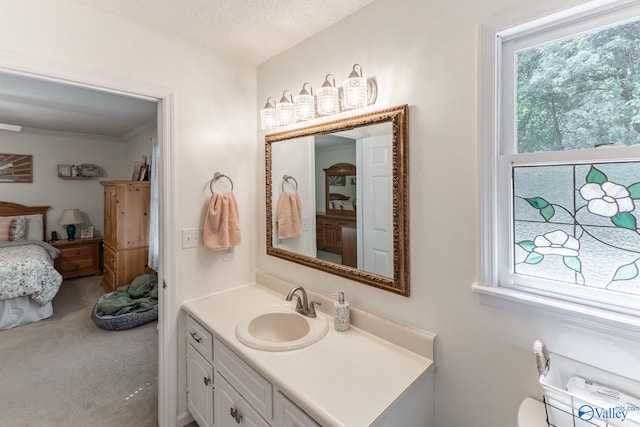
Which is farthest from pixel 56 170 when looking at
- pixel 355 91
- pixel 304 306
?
pixel 355 91

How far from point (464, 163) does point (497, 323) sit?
0.59 metres

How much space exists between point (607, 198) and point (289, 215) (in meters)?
1.45

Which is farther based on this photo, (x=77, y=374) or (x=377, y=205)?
(x=77, y=374)

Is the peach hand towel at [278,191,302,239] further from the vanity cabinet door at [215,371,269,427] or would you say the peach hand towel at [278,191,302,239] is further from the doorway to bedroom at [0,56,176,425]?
the vanity cabinet door at [215,371,269,427]

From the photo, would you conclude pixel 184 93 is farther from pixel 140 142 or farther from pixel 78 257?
pixel 78 257

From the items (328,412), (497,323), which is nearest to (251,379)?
(328,412)

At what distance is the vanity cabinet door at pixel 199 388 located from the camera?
5.09ft

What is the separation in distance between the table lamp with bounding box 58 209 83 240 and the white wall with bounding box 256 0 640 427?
5.21m

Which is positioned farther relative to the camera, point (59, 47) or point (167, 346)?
point (167, 346)

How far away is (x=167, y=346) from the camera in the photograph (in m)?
1.75

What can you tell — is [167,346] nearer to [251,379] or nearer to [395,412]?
[251,379]

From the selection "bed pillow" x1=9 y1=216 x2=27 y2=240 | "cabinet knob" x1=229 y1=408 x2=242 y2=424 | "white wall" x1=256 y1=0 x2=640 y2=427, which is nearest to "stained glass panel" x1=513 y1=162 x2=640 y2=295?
"white wall" x1=256 y1=0 x2=640 y2=427

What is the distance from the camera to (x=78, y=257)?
4652 millimetres

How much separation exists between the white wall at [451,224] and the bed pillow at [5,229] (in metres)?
5.37
